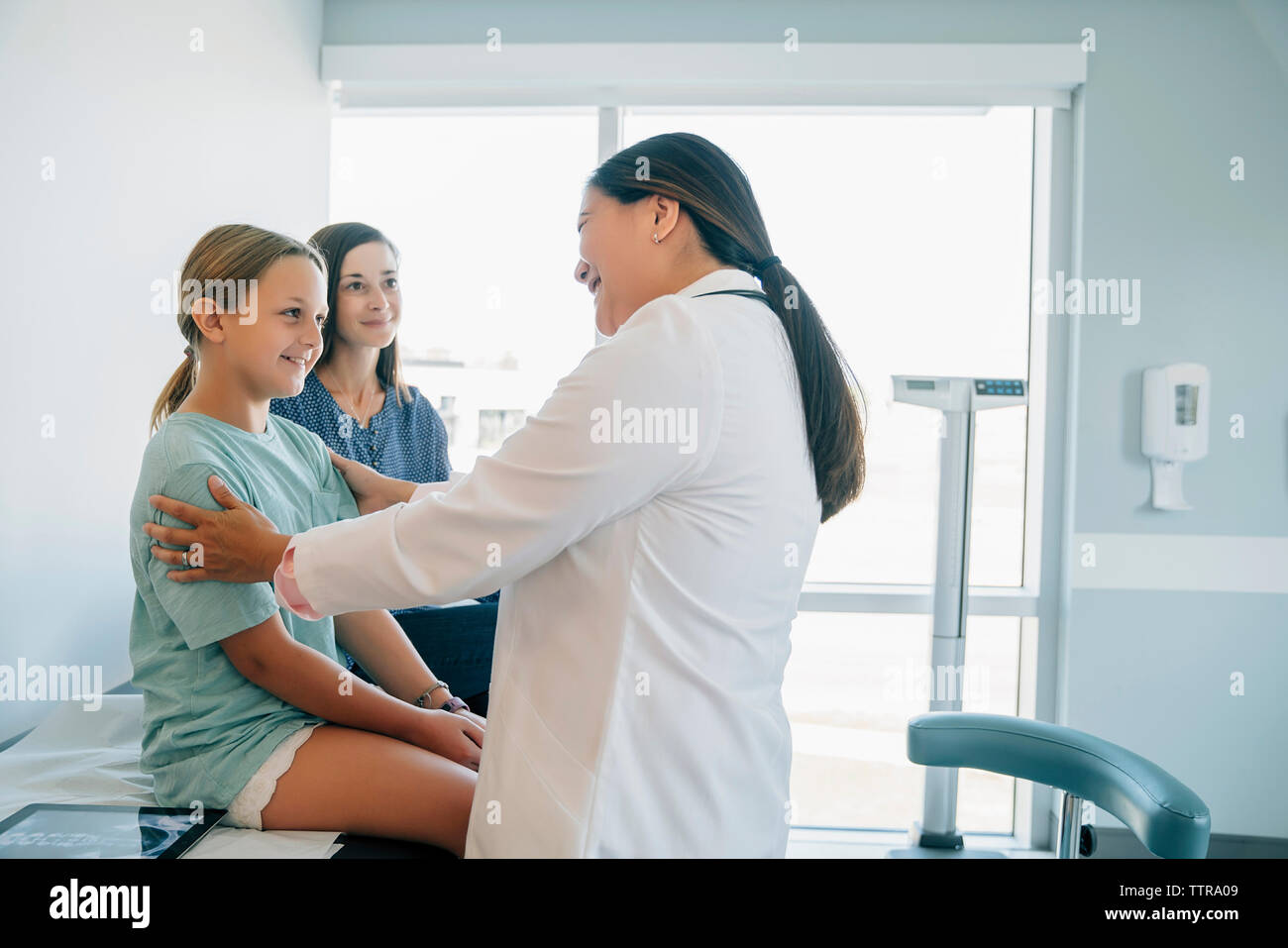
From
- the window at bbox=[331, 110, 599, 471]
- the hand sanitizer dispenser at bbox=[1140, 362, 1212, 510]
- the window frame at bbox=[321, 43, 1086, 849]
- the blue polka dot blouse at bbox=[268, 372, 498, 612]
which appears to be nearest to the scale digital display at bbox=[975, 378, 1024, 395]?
the window frame at bbox=[321, 43, 1086, 849]

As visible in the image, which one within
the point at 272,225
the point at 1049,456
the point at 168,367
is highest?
the point at 272,225

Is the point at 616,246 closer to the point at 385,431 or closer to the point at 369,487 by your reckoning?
the point at 369,487

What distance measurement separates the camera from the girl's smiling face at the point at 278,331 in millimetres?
1381

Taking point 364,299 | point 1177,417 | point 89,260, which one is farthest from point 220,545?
point 1177,417

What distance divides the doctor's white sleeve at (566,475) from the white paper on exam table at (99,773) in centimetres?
39

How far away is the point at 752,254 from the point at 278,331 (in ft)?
2.45

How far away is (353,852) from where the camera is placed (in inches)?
46.3

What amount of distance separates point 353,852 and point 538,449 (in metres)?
0.61

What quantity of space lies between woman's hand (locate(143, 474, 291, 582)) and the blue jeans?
63 centimetres

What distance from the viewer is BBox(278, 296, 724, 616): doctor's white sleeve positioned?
979 millimetres

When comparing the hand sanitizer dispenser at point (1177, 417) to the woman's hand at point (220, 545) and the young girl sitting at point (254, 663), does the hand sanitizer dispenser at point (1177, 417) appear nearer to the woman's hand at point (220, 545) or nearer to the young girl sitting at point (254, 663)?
the young girl sitting at point (254, 663)
